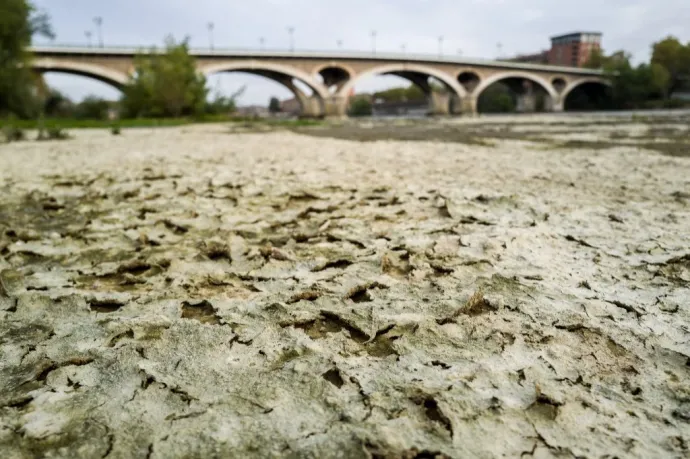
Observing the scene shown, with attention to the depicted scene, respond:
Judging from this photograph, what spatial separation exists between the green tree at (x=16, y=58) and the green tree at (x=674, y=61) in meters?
59.2

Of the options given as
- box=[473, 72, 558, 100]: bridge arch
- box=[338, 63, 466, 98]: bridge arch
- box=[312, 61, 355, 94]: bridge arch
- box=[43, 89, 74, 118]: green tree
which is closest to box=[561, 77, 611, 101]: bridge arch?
box=[473, 72, 558, 100]: bridge arch

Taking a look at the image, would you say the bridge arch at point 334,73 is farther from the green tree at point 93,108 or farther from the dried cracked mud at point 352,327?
the dried cracked mud at point 352,327

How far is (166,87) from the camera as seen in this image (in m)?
24.1

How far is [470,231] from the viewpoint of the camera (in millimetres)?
2480

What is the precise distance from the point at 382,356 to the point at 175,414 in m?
0.55

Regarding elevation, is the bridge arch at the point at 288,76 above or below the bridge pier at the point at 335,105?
above

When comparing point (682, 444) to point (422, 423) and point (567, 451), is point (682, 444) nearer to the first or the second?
point (567, 451)

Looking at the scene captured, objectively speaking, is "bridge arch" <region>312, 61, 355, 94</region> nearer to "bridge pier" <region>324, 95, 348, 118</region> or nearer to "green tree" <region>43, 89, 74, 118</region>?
"bridge pier" <region>324, 95, 348, 118</region>

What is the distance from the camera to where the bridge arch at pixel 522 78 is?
46.6 m

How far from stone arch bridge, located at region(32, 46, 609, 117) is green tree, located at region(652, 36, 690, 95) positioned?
708 cm

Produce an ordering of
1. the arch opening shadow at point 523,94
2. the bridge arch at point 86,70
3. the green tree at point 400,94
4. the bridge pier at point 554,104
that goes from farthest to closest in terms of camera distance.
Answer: the green tree at point 400,94
the bridge pier at point 554,104
the arch opening shadow at point 523,94
the bridge arch at point 86,70

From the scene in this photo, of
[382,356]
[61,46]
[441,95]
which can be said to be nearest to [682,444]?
[382,356]

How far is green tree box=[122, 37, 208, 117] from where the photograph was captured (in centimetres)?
2422

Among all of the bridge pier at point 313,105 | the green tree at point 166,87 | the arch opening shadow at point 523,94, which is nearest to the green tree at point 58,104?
the green tree at point 166,87
